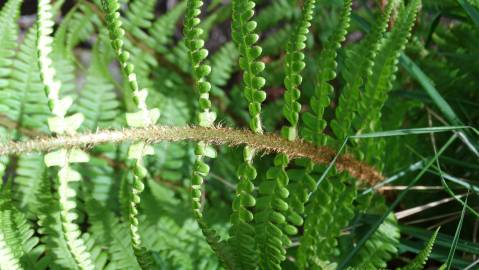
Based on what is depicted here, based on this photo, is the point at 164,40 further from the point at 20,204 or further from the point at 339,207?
the point at 339,207

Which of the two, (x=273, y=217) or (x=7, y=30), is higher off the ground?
(x=7, y=30)

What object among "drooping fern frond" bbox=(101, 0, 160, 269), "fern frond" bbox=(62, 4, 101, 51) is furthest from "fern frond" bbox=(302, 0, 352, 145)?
"fern frond" bbox=(62, 4, 101, 51)

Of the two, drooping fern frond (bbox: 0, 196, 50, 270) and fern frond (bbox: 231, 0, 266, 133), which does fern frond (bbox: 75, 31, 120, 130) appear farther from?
fern frond (bbox: 231, 0, 266, 133)

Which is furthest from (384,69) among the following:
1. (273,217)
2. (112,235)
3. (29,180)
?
(29,180)

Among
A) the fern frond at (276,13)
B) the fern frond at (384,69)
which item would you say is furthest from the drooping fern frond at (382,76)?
the fern frond at (276,13)

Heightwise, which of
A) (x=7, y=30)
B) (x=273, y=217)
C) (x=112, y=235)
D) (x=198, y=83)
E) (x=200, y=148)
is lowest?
(x=112, y=235)

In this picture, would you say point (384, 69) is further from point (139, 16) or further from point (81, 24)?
point (81, 24)
